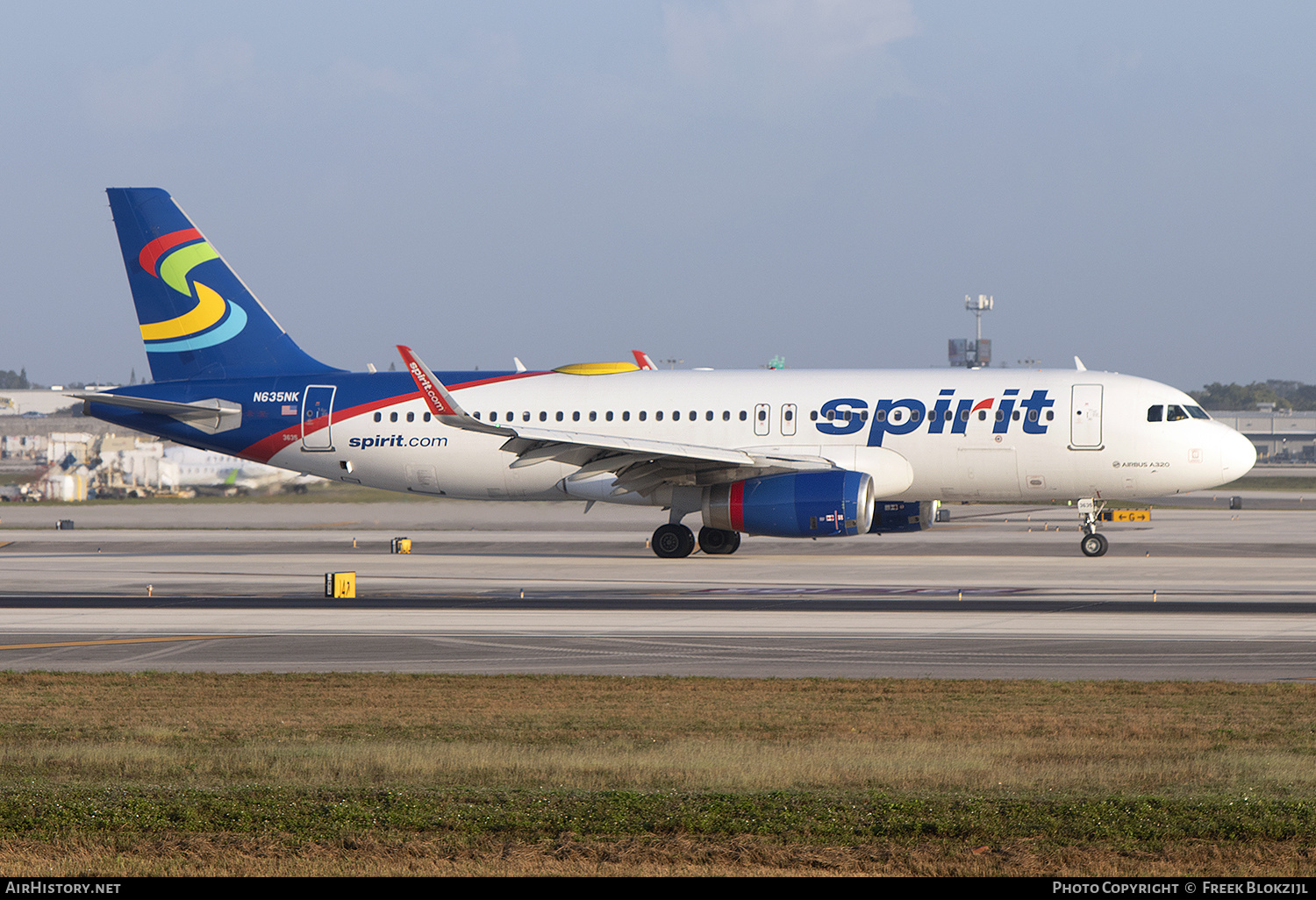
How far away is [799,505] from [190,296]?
18.6m

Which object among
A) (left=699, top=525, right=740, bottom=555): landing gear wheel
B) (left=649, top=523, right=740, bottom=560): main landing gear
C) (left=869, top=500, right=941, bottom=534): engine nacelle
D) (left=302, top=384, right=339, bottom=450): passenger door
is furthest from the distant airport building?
(left=302, top=384, right=339, bottom=450): passenger door

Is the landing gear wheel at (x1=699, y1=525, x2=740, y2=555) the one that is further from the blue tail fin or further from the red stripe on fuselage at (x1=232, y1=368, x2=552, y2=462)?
the blue tail fin

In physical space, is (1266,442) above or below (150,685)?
above

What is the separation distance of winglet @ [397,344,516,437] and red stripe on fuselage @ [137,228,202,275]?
32.6 ft

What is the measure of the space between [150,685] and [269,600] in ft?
32.1

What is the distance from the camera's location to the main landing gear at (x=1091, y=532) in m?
34.5

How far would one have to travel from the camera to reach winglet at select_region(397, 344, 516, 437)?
31.3 m

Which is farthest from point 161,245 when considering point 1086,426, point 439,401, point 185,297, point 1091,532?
point 1091,532

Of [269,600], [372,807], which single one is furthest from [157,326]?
[372,807]

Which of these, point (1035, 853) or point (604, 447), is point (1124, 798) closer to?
point (1035, 853)

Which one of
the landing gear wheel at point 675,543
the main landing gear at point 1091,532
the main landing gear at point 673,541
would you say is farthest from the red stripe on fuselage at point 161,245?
the main landing gear at point 1091,532

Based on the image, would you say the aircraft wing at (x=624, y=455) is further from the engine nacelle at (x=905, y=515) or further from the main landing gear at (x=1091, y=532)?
the main landing gear at (x=1091, y=532)

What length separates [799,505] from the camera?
103 feet

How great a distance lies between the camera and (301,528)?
50562 mm
